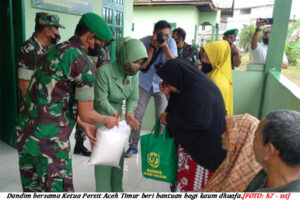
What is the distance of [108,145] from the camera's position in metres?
1.58

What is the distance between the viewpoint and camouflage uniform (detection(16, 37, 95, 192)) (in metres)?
1.22

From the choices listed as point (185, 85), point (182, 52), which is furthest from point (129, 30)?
point (185, 85)

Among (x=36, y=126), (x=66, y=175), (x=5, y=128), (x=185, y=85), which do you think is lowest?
(x=5, y=128)

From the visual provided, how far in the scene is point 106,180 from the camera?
1.85 metres

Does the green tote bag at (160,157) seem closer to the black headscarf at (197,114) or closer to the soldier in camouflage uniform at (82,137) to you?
the black headscarf at (197,114)

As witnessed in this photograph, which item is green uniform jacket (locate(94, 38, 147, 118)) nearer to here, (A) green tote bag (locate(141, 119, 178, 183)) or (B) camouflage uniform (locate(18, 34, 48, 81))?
(A) green tote bag (locate(141, 119, 178, 183))

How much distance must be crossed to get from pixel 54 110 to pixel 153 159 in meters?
0.71

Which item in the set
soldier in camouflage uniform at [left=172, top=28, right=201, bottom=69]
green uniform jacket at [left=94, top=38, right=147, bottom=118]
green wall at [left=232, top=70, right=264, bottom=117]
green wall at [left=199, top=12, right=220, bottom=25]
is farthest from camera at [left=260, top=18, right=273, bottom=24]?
green wall at [left=199, top=12, right=220, bottom=25]

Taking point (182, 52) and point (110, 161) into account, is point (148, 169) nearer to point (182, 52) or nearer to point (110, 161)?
point (110, 161)

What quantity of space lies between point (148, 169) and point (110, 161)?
26 centimetres

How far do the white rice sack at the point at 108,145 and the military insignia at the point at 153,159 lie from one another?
0.68 ft

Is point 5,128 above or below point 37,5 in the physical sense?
below

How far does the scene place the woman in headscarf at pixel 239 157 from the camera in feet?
4.28

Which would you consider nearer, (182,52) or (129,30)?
(182,52)
